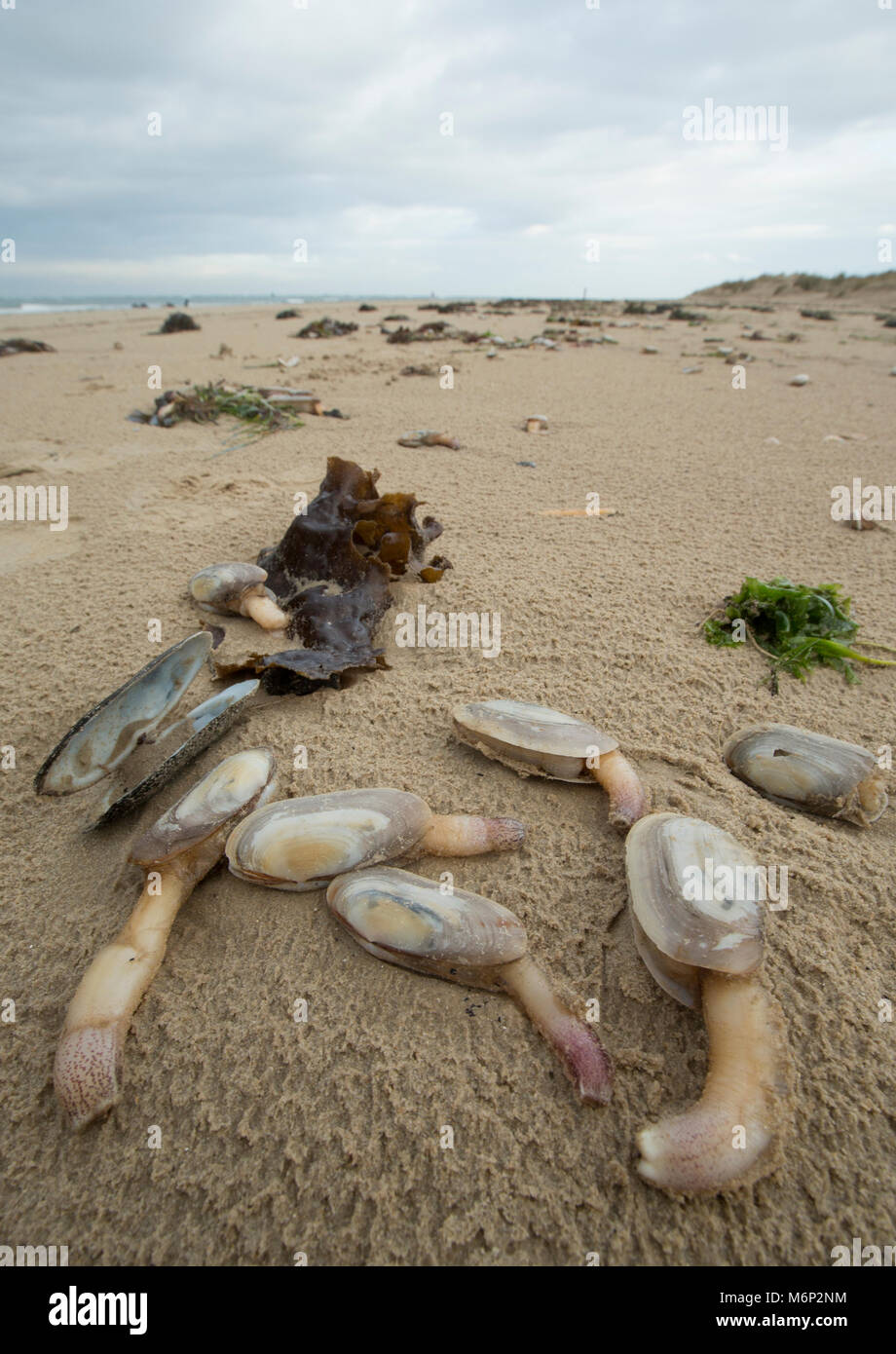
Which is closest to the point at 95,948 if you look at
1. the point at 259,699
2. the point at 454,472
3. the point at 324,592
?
the point at 259,699

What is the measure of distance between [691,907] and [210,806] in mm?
1201

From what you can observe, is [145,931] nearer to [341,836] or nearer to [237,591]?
[341,836]

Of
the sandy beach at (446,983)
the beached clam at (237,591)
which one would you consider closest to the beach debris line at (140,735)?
the sandy beach at (446,983)

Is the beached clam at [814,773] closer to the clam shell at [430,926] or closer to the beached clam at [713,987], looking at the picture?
the beached clam at [713,987]

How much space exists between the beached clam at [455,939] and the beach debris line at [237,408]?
499 centimetres

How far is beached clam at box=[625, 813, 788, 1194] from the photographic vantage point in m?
1.14

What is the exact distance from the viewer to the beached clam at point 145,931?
51.0 inches

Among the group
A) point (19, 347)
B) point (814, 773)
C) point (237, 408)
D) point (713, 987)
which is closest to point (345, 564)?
point (814, 773)

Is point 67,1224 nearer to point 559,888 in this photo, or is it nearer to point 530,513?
point 559,888

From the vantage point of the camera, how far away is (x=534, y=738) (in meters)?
1.89

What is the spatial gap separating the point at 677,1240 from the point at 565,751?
42.1 inches

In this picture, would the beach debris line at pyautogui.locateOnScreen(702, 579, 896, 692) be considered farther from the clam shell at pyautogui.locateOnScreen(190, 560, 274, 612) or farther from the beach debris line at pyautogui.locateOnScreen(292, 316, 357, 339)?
the beach debris line at pyautogui.locateOnScreen(292, 316, 357, 339)

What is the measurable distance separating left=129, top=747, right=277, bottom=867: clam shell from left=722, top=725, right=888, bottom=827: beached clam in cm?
145

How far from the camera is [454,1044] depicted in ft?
4.43
